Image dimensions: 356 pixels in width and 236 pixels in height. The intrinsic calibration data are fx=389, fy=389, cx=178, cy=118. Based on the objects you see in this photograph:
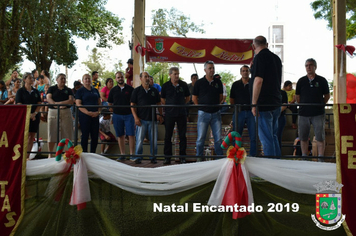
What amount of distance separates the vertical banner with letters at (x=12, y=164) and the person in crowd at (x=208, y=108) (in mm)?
2780

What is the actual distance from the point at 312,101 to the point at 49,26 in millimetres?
15422

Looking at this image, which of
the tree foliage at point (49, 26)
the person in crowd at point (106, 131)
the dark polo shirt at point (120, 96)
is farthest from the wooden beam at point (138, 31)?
the tree foliage at point (49, 26)

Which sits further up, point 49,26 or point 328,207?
point 49,26

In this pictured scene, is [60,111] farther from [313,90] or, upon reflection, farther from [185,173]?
[313,90]

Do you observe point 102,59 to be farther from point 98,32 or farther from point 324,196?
point 324,196

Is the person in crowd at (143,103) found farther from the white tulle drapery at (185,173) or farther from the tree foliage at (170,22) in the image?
the tree foliage at (170,22)

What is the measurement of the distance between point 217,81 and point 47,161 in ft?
10.6

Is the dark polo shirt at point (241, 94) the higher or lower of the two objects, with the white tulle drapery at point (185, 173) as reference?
higher

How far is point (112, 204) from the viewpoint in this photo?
221 inches

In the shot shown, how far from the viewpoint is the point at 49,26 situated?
18734 mm

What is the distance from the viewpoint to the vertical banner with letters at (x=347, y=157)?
484 cm

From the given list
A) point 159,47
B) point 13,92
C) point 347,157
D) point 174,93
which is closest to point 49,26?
point 13,92

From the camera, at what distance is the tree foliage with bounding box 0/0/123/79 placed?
18.5 m

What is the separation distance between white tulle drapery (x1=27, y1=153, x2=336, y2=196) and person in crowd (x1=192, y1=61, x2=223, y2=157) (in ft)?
4.41
